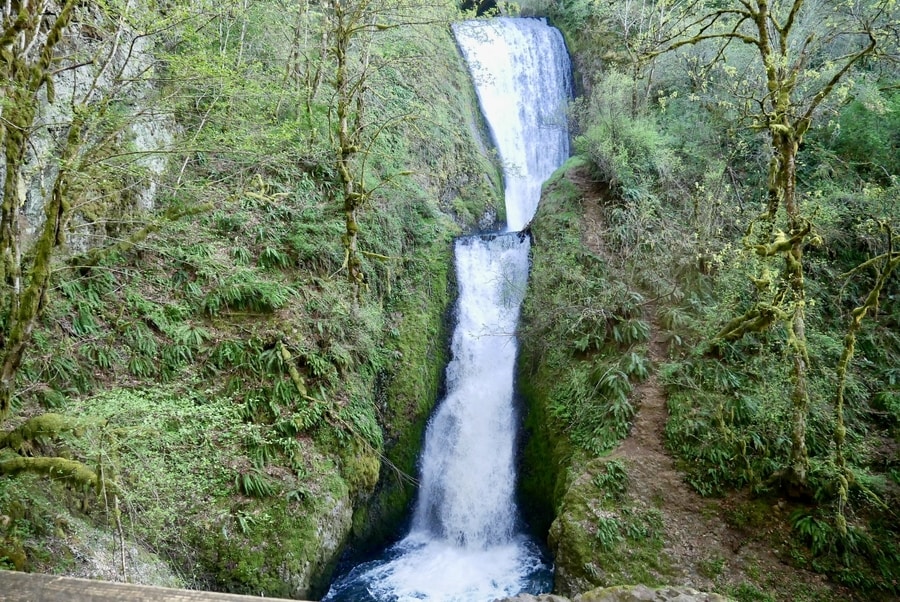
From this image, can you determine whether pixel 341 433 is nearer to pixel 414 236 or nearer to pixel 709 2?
pixel 414 236

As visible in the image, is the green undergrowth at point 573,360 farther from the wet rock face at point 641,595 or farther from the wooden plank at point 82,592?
the wooden plank at point 82,592

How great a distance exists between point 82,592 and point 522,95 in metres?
18.8

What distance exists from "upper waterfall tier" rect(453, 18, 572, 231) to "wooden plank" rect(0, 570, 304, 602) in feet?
50.7

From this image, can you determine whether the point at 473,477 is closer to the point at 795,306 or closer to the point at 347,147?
the point at 795,306

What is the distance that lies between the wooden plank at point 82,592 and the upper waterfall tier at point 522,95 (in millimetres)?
15459

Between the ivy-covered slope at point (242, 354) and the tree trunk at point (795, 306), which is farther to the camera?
the tree trunk at point (795, 306)

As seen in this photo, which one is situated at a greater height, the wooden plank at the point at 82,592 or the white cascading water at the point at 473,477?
the wooden plank at the point at 82,592

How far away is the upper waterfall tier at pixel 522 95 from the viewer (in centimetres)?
1685

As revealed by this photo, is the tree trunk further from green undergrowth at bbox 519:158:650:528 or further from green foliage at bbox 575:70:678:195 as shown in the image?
green foliage at bbox 575:70:678:195

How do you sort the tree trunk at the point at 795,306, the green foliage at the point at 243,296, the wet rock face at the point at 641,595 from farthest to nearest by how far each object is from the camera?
1. the green foliage at the point at 243,296
2. the tree trunk at the point at 795,306
3. the wet rock face at the point at 641,595

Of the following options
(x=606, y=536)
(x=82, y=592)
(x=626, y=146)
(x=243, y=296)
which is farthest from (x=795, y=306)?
(x=243, y=296)

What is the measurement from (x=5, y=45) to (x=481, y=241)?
9365 mm

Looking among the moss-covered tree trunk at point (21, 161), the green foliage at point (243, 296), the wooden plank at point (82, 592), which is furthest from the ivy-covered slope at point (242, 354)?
the wooden plank at point (82, 592)

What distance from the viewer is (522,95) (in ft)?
58.1
